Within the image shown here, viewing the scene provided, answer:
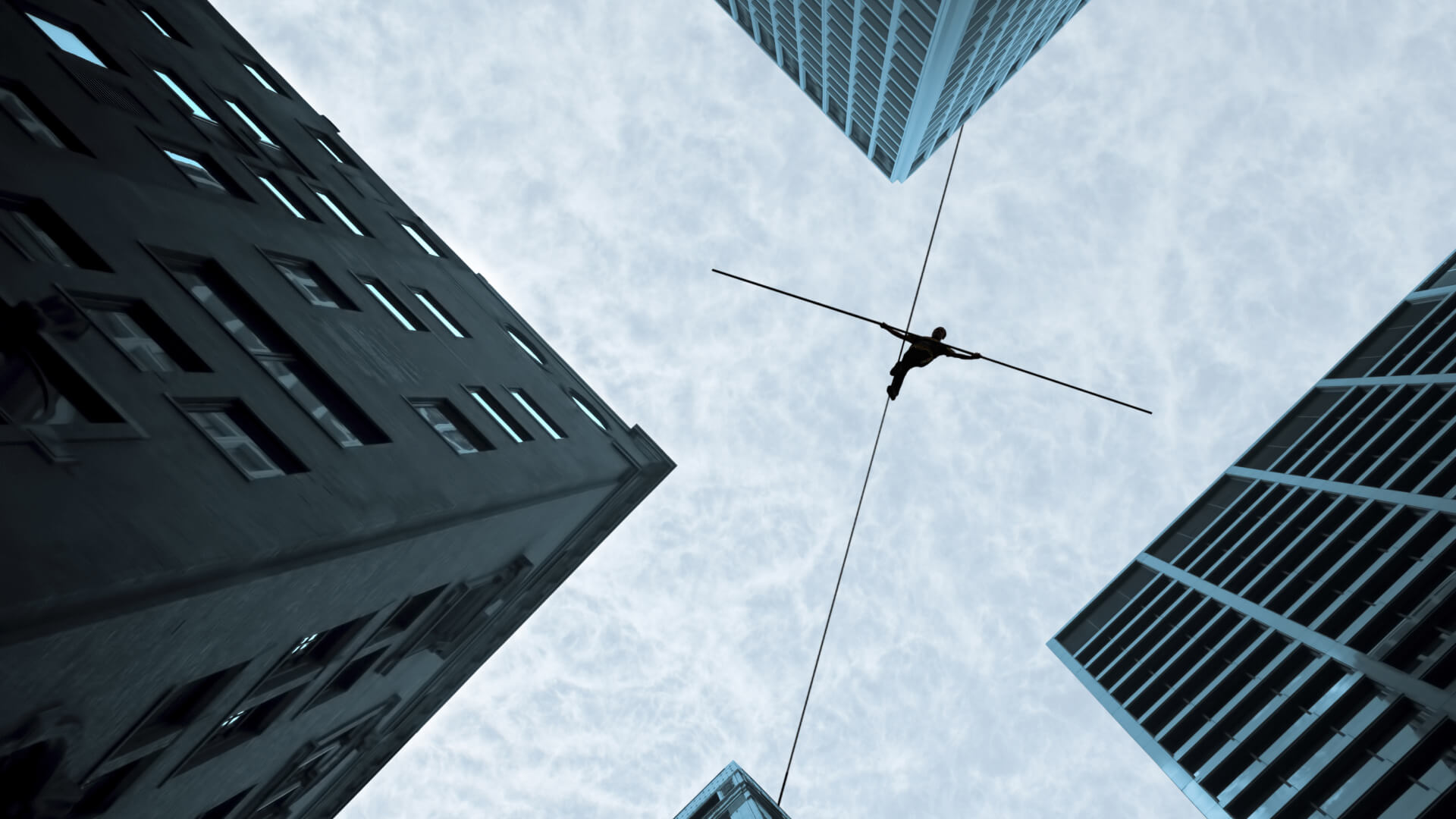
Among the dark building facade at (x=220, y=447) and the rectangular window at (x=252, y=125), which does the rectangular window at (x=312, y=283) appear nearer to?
the dark building facade at (x=220, y=447)

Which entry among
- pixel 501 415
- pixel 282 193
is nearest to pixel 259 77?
pixel 282 193

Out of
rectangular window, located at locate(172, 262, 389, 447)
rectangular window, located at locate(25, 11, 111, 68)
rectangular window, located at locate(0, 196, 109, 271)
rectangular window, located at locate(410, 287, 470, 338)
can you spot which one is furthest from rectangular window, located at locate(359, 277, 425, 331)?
rectangular window, located at locate(0, 196, 109, 271)

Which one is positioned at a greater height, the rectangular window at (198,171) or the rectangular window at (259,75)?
the rectangular window at (259,75)

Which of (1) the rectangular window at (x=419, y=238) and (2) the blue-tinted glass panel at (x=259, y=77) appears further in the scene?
(1) the rectangular window at (x=419, y=238)

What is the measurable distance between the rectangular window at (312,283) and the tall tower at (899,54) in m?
34.0

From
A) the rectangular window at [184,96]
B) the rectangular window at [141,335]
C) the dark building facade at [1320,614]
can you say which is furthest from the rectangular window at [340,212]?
the dark building facade at [1320,614]

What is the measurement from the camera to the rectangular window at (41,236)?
14112mm

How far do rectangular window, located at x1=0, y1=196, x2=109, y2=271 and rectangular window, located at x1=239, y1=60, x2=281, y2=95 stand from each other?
17.6 metres

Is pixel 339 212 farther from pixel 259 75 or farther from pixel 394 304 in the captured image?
pixel 259 75

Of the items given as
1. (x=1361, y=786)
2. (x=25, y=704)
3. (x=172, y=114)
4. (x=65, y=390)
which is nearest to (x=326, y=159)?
(x=172, y=114)

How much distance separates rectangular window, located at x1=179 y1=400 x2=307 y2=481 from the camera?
14.9 m

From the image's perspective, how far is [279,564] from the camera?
14.3 metres

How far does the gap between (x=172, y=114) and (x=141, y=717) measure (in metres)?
14.8

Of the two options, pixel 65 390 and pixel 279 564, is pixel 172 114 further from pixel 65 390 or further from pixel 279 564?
pixel 279 564
